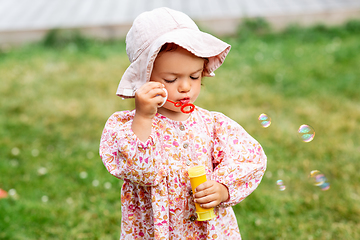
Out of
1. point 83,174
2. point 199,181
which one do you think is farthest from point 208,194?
point 83,174

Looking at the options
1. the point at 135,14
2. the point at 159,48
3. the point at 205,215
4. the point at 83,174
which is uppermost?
the point at 135,14

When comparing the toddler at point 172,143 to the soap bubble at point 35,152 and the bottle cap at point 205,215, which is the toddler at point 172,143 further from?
the soap bubble at point 35,152

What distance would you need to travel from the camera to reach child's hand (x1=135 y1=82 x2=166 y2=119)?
1447 millimetres

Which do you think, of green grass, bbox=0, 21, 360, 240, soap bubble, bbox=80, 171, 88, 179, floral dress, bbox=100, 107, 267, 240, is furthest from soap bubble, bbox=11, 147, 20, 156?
floral dress, bbox=100, 107, 267, 240

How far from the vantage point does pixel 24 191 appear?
338 centimetres

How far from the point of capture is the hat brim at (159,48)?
147 centimetres

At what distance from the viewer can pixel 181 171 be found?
1656 mm

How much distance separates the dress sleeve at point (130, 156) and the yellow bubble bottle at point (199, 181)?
5.6 inches

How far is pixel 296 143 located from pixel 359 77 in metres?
1.81

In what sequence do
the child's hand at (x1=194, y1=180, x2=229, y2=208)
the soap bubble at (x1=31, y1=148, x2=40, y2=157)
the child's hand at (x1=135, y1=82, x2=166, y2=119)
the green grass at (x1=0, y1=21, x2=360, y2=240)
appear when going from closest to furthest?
the child's hand at (x1=135, y1=82, x2=166, y2=119)
the child's hand at (x1=194, y1=180, x2=229, y2=208)
the green grass at (x1=0, y1=21, x2=360, y2=240)
the soap bubble at (x1=31, y1=148, x2=40, y2=157)

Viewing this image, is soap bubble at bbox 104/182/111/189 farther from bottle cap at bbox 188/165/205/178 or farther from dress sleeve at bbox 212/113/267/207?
bottle cap at bbox 188/165/205/178

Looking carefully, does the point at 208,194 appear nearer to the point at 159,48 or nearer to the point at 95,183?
the point at 159,48

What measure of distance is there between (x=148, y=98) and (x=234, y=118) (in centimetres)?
295

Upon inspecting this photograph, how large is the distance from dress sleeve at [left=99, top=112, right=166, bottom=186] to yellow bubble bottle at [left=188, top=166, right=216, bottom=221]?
0.14 meters
